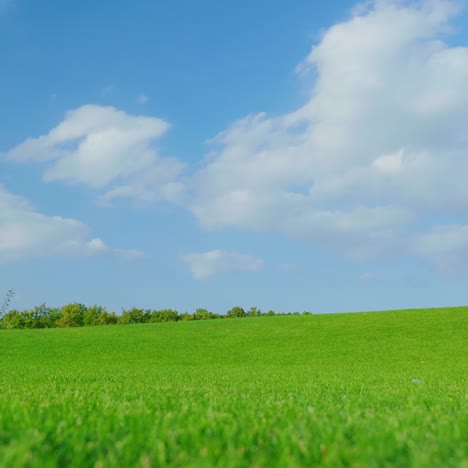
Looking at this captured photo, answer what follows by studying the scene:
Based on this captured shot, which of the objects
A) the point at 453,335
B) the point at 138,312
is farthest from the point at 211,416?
the point at 138,312

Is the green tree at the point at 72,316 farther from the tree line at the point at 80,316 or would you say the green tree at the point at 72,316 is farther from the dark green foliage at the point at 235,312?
the dark green foliage at the point at 235,312

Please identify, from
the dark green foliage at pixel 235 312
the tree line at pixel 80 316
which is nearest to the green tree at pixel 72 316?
the tree line at pixel 80 316

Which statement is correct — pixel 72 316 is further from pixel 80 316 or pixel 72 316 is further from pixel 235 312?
pixel 235 312

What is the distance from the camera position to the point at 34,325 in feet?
188

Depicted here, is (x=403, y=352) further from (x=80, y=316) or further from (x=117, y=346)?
(x=80, y=316)

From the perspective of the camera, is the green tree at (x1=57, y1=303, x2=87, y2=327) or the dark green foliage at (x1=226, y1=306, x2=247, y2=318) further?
the dark green foliage at (x1=226, y1=306, x2=247, y2=318)

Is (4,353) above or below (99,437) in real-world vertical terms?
below

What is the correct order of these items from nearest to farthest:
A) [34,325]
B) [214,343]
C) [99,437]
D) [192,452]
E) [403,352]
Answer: [192,452], [99,437], [403,352], [214,343], [34,325]

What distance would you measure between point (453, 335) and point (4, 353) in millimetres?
28922

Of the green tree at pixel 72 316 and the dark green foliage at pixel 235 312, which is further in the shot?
the dark green foliage at pixel 235 312

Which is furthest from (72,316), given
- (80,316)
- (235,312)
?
(235,312)

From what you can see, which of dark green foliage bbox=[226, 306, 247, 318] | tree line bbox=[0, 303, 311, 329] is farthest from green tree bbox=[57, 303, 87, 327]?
dark green foliage bbox=[226, 306, 247, 318]

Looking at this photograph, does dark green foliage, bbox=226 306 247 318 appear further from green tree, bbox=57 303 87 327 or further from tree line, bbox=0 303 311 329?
green tree, bbox=57 303 87 327

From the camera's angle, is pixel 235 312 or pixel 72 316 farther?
pixel 235 312
